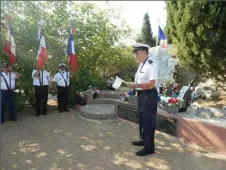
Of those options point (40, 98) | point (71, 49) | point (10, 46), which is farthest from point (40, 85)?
point (71, 49)

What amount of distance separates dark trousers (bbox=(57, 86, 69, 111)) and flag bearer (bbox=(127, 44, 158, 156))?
391cm

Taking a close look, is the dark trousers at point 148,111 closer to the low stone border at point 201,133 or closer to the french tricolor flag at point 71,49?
the low stone border at point 201,133

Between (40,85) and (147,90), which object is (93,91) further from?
(147,90)

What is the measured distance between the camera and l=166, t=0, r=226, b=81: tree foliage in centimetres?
625

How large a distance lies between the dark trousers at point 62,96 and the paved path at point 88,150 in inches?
53.9

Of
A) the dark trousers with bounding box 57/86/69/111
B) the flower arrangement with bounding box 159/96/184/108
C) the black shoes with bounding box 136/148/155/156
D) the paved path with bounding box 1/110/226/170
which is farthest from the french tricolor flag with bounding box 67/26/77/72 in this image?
the black shoes with bounding box 136/148/155/156

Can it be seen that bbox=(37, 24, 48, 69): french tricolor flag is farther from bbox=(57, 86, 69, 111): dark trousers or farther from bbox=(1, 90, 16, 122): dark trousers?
bbox=(1, 90, 16, 122): dark trousers

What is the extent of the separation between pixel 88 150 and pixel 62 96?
3485 millimetres

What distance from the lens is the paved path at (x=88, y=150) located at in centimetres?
412

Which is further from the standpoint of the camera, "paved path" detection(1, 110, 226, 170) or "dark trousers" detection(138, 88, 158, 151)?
"dark trousers" detection(138, 88, 158, 151)

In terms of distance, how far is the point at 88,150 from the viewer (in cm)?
479

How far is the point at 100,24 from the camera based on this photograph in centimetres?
979

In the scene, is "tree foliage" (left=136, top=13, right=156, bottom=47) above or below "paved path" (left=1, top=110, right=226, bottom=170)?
above

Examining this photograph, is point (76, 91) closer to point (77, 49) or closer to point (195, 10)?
point (77, 49)
